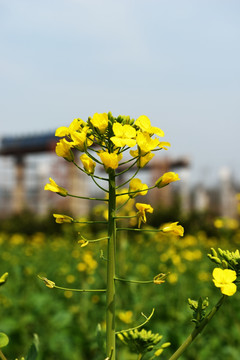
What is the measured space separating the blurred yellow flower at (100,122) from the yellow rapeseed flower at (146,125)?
0.22ft

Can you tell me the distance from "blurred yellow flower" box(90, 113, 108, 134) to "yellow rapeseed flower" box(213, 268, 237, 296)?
0.37 m

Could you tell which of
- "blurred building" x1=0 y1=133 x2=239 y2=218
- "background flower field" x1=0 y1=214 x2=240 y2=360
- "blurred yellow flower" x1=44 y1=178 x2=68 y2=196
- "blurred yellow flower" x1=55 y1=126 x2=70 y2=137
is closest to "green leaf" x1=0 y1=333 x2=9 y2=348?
"blurred yellow flower" x1=44 y1=178 x2=68 y2=196

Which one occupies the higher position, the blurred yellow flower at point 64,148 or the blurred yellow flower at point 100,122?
the blurred yellow flower at point 100,122

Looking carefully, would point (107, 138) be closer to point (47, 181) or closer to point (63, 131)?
point (63, 131)

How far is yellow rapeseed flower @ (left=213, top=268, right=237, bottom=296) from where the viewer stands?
77cm

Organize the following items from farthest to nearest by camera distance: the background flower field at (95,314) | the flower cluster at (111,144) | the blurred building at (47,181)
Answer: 1. the blurred building at (47,181)
2. the background flower field at (95,314)
3. the flower cluster at (111,144)

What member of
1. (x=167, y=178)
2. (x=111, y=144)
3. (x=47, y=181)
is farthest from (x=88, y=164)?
(x=47, y=181)

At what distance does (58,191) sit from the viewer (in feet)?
3.27

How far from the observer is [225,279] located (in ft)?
2.62

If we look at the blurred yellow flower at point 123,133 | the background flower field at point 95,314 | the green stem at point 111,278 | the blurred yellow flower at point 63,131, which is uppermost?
the blurred yellow flower at point 63,131

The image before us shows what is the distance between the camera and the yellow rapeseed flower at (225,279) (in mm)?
772

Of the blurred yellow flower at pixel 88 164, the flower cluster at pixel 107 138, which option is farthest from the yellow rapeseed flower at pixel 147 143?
the blurred yellow flower at pixel 88 164

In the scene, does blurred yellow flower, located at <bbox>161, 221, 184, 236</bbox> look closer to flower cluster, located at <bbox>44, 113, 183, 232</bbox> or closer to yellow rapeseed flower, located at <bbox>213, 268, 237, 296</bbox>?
flower cluster, located at <bbox>44, 113, 183, 232</bbox>

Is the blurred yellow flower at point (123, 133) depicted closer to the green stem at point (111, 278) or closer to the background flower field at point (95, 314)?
the green stem at point (111, 278)
